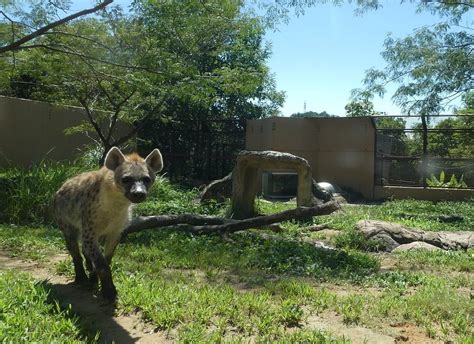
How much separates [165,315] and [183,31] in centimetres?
736

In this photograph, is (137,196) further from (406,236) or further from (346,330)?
(406,236)

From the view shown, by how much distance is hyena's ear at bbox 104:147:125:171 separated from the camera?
410 cm

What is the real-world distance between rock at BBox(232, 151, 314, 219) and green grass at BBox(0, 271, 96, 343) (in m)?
5.44

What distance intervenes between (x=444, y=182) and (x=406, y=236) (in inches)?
315

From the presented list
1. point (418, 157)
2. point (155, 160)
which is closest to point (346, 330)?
point (155, 160)

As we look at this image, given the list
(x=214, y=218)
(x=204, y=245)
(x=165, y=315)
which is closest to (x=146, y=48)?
(x=214, y=218)

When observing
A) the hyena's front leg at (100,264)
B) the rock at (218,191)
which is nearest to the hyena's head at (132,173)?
the hyena's front leg at (100,264)

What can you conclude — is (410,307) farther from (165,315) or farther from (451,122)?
(451,122)

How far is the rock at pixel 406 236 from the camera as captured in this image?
7.33 m

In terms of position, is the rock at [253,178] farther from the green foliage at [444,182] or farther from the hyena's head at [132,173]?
the green foliage at [444,182]

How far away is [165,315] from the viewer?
362 centimetres

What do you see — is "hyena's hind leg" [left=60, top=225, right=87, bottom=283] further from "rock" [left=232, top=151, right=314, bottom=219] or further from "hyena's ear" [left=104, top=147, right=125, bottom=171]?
"rock" [left=232, top=151, right=314, bottom=219]

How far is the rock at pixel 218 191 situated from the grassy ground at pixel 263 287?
2.84 metres

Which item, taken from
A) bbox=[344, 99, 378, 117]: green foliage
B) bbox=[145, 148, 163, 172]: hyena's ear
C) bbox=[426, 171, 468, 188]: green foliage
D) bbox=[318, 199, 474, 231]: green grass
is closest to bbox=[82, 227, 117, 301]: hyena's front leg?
bbox=[145, 148, 163, 172]: hyena's ear
